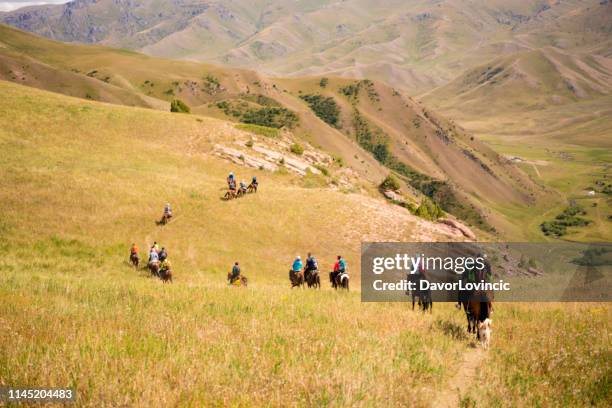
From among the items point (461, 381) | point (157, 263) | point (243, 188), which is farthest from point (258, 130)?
point (461, 381)

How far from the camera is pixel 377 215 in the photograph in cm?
4000

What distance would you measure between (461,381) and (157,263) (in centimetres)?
2148

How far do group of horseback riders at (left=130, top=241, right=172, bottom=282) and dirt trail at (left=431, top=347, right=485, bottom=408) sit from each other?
1869cm

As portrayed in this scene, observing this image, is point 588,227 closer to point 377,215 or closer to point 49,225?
point 377,215

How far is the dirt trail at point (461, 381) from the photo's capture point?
612 cm

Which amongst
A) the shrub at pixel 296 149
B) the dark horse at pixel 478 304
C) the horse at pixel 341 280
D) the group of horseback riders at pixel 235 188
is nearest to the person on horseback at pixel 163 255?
the horse at pixel 341 280

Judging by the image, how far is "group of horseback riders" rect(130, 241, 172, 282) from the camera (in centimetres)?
2336

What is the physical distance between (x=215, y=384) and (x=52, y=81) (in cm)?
15428

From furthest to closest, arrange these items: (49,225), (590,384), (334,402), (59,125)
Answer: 1. (59,125)
2. (49,225)
3. (590,384)
4. (334,402)

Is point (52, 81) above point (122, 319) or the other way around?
above

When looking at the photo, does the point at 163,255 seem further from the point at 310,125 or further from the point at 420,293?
the point at 310,125

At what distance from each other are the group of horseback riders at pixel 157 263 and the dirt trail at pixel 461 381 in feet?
61.3

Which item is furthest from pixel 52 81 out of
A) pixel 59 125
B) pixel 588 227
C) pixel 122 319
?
pixel 588 227

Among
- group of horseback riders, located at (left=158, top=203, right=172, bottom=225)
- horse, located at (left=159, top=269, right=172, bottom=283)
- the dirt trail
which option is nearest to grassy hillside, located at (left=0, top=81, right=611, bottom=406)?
the dirt trail
